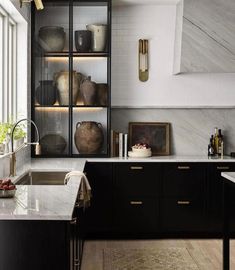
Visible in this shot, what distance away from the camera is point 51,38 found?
569cm

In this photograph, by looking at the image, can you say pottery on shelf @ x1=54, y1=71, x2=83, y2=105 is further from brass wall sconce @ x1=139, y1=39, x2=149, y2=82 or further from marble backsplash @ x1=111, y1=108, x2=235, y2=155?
brass wall sconce @ x1=139, y1=39, x2=149, y2=82

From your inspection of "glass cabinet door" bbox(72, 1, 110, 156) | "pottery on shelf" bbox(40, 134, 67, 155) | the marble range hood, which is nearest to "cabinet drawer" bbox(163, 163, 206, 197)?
"glass cabinet door" bbox(72, 1, 110, 156)

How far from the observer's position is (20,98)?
17.9 feet

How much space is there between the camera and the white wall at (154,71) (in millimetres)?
6074

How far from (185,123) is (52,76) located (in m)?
1.66

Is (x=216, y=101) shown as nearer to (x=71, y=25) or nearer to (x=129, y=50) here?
(x=129, y=50)

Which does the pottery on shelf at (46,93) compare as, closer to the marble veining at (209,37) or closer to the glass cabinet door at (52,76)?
the glass cabinet door at (52,76)

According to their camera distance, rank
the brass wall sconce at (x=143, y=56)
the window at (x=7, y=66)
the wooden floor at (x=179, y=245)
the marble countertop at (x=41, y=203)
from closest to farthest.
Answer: the marble countertop at (x=41, y=203) → the wooden floor at (x=179, y=245) → the window at (x=7, y=66) → the brass wall sconce at (x=143, y=56)

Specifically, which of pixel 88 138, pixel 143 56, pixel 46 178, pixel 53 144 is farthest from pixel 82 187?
pixel 143 56

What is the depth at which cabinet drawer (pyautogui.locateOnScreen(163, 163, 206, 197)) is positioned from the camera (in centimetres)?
555

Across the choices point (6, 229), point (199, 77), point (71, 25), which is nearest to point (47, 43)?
point (71, 25)

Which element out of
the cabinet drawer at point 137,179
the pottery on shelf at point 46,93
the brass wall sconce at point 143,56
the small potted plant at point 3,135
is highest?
the brass wall sconce at point 143,56

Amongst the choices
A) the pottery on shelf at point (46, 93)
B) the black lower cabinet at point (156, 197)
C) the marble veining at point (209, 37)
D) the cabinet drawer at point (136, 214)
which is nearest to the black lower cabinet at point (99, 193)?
the black lower cabinet at point (156, 197)

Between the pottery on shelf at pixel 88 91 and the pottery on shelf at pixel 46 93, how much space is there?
32cm
